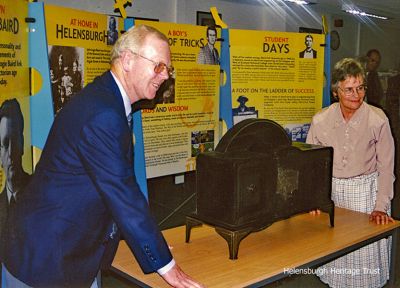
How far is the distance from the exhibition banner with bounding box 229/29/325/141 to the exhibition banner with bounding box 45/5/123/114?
1.06 meters

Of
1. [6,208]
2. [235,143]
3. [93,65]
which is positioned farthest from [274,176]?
[93,65]

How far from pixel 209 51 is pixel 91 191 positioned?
91.5 inches

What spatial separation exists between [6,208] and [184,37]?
1.83 meters

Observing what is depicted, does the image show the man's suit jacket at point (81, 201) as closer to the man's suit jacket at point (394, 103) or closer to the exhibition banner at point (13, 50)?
the exhibition banner at point (13, 50)

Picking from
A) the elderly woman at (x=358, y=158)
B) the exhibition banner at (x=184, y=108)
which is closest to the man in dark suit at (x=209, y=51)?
the exhibition banner at (x=184, y=108)

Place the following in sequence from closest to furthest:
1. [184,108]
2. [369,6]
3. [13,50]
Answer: [13,50] < [184,108] < [369,6]

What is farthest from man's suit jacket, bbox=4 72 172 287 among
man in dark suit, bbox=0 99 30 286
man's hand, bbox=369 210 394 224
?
man's hand, bbox=369 210 394 224

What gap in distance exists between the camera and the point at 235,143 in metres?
2.18

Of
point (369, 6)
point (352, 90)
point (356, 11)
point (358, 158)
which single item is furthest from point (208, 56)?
point (356, 11)

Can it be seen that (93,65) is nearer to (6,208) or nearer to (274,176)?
(6,208)

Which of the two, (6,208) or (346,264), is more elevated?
(6,208)

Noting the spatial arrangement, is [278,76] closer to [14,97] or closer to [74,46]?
[74,46]

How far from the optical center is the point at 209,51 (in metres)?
3.70

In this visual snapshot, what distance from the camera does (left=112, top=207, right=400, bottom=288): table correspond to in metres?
1.86
